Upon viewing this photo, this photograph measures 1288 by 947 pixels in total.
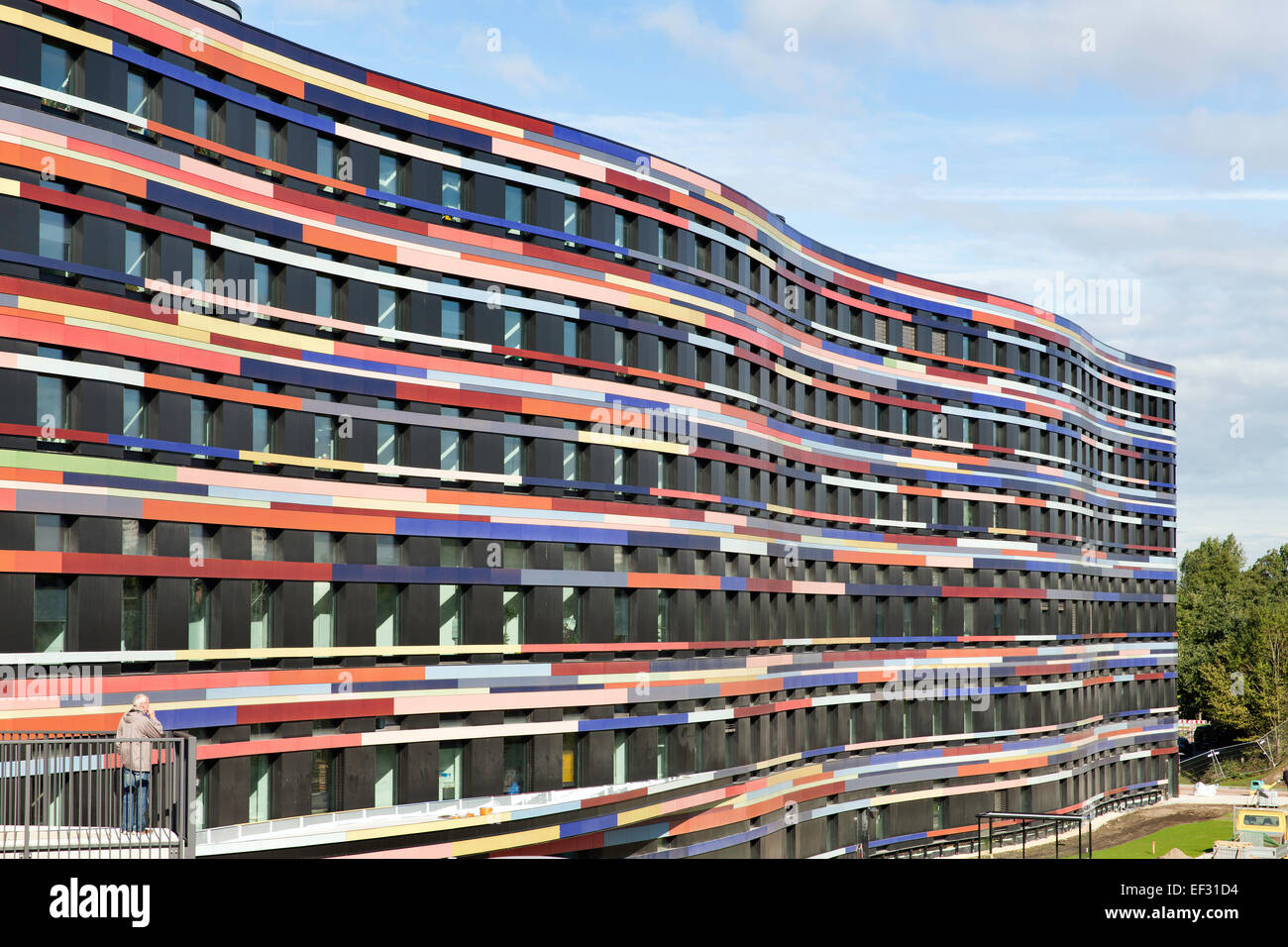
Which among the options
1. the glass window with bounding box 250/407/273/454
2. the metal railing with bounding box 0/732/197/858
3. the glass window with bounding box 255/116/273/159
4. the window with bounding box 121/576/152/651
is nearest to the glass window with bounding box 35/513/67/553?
the window with bounding box 121/576/152/651

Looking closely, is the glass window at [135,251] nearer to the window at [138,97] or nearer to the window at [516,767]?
the window at [138,97]

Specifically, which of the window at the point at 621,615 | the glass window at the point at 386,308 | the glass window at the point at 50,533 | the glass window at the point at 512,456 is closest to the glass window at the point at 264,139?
the glass window at the point at 386,308

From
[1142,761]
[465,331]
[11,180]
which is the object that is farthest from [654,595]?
[1142,761]

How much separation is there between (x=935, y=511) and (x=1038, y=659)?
1263 centimetres

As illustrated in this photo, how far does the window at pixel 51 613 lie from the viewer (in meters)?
33.2

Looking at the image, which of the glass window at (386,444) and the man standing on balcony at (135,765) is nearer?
the man standing on balcony at (135,765)

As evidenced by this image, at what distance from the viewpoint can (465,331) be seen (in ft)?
149

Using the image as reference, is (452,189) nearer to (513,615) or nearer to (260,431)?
(260,431)

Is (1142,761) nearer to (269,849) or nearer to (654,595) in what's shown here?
(654,595)

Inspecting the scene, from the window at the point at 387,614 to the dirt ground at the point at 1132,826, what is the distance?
138 feet

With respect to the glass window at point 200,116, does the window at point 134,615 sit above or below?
below

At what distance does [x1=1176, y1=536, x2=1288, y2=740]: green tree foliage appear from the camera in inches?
4574

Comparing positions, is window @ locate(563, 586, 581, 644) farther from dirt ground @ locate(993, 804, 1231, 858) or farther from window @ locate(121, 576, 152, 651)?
dirt ground @ locate(993, 804, 1231, 858)

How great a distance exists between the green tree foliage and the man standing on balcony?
365 feet
